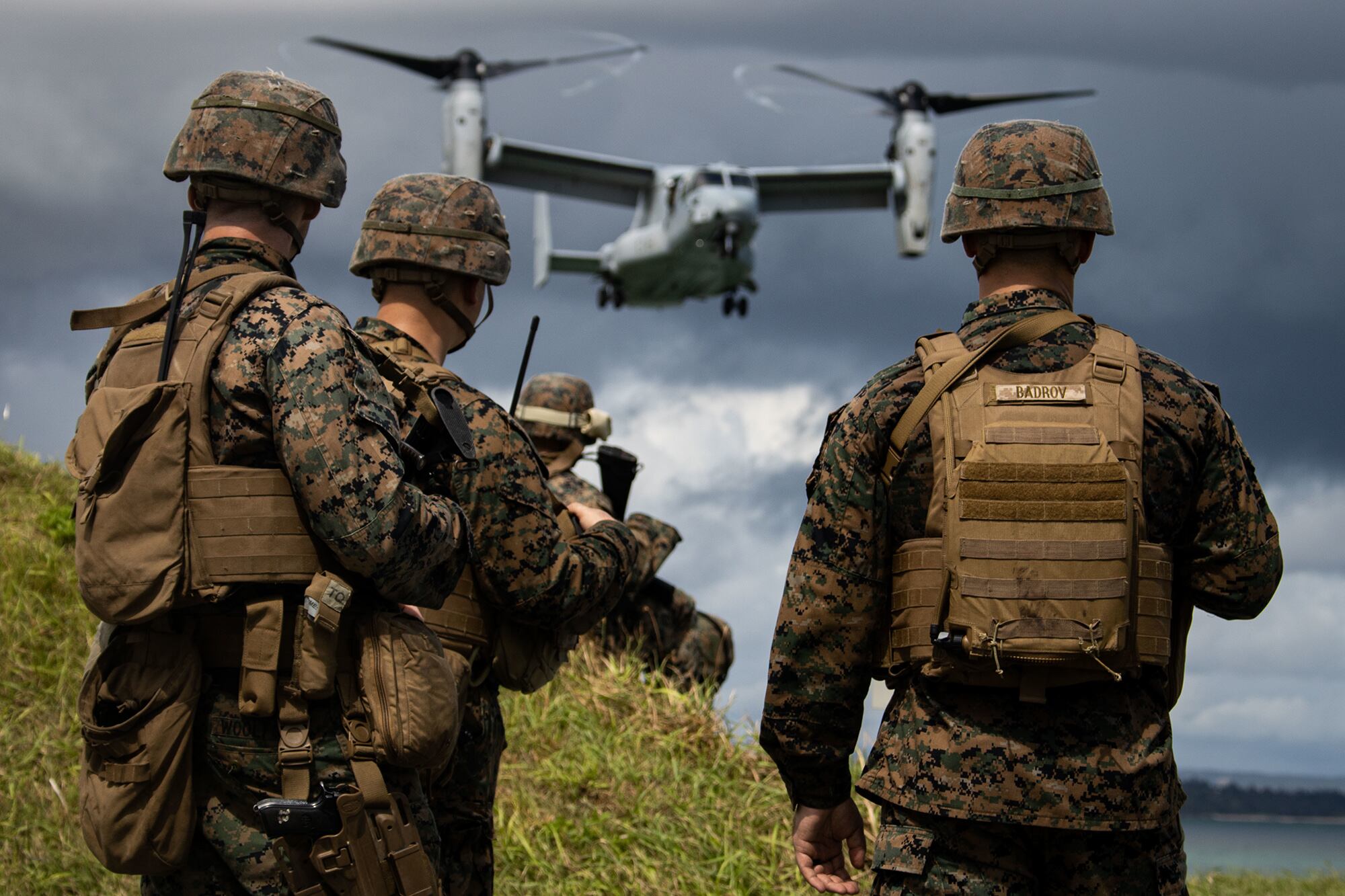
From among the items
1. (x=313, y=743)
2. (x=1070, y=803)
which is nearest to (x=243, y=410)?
(x=313, y=743)

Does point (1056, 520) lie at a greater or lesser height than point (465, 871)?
greater

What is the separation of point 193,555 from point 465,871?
1393 millimetres

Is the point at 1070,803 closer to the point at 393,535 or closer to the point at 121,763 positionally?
the point at 393,535

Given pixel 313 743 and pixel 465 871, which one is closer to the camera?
pixel 313 743

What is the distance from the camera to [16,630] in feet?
26.5

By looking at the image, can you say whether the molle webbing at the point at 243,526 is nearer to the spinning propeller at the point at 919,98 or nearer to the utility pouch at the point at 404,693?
the utility pouch at the point at 404,693

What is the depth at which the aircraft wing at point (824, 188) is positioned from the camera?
45938 mm

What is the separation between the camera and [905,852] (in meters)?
3.11

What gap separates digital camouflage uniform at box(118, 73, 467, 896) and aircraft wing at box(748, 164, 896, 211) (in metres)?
42.6

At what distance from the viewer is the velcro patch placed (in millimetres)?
3174

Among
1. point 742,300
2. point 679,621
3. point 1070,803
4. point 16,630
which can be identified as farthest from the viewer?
point 742,300

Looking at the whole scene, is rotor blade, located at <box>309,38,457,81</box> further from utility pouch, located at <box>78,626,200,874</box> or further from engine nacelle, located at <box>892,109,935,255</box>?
utility pouch, located at <box>78,626,200,874</box>

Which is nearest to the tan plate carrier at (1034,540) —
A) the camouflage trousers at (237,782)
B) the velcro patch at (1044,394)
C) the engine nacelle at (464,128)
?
the velcro patch at (1044,394)

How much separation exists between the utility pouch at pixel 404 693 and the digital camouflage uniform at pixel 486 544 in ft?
1.71
